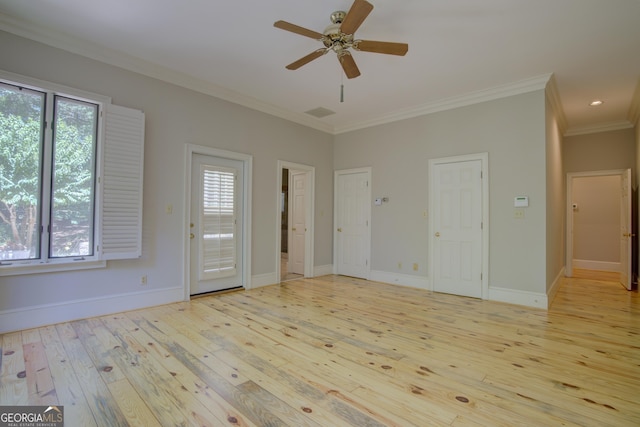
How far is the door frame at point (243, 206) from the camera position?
425cm

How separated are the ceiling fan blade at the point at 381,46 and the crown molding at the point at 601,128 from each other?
18.7 feet

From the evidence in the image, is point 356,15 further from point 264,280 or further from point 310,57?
point 264,280

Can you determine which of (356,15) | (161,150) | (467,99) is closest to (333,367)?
(356,15)

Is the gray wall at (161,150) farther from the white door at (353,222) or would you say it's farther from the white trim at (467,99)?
the white trim at (467,99)

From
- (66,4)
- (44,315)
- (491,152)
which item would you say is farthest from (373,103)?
(44,315)

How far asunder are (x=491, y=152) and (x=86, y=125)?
17.6 feet

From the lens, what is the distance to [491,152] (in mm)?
4543

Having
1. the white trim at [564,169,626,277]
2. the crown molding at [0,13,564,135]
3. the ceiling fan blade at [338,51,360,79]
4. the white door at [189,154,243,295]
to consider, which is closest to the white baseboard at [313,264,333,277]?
the white door at [189,154,243,295]

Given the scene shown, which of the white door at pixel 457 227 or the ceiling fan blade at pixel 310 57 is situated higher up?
the ceiling fan blade at pixel 310 57

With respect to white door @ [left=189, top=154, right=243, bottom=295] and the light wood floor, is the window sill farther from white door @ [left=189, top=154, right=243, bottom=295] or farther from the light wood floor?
white door @ [left=189, top=154, right=243, bottom=295]

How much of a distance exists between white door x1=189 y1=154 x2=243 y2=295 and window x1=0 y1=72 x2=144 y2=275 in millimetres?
822

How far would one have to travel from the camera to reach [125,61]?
12.2 feet

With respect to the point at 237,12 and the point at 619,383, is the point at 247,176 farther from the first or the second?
the point at 619,383

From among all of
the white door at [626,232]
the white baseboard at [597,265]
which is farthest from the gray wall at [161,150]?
the white baseboard at [597,265]
